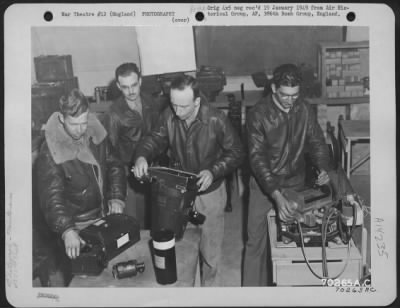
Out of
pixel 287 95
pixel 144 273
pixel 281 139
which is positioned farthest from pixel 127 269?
pixel 287 95

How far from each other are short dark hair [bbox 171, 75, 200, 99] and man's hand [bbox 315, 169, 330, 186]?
0.50 m

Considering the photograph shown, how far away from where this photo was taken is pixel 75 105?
1.91 meters

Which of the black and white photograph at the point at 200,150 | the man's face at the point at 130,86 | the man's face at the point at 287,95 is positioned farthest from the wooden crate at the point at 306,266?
the man's face at the point at 130,86

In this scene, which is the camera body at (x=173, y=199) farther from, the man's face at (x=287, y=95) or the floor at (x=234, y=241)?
the man's face at (x=287, y=95)

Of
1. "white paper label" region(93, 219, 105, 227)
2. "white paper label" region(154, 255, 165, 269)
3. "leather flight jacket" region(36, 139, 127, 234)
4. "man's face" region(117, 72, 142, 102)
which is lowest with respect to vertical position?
"white paper label" region(154, 255, 165, 269)

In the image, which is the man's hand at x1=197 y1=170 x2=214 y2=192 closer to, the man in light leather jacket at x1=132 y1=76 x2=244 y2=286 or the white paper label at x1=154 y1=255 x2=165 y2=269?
the man in light leather jacket at x1=132 y1=76 x2=244 y2=286

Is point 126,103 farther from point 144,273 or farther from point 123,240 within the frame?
point 144,273

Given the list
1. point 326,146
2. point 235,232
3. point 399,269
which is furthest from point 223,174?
point 399,269

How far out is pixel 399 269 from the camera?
1.92 metres

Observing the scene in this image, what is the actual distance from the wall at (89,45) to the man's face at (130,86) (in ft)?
0.19

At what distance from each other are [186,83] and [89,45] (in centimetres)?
35

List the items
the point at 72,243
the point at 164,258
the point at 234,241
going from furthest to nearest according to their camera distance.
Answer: the point at 234,241
the point at 72,243
the point at 164,258

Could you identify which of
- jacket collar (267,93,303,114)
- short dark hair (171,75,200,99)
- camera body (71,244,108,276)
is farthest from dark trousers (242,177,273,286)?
camera body (71,244,108,276)

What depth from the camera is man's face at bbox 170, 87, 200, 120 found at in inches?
75.4
